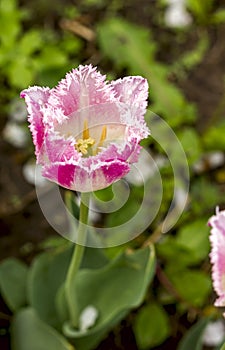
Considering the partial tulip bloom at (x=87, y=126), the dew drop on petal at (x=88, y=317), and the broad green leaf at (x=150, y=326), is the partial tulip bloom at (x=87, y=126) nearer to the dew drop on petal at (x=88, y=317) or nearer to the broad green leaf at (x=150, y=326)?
the dew drop on petal at (x=88, y=317)

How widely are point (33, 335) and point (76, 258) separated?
32 cm

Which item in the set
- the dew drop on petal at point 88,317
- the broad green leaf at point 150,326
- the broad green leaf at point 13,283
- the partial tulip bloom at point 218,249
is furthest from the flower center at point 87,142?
the broad green leaf at point 150,326

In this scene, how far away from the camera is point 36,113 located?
863 millimetres

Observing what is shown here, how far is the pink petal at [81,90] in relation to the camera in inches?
35.4

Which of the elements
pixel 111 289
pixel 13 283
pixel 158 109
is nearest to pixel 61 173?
pixel 111 289

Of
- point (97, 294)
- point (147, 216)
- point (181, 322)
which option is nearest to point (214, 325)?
point (181, 322)

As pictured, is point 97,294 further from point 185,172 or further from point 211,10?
point 211,10

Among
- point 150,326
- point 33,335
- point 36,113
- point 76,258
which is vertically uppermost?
point 36,113

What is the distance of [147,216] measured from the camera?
168 centimetres

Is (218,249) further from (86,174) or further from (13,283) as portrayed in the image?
(13,283)

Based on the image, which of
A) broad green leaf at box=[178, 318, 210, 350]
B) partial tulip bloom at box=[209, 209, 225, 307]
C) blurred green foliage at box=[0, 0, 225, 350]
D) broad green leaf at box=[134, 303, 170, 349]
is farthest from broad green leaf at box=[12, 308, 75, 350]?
partial tulip bloom at box=[209, 209, 225, 307]

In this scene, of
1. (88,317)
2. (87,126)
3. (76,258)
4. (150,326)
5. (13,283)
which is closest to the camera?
(87,126)

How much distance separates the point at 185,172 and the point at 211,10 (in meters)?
0.70

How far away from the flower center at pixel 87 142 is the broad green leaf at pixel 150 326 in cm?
80
